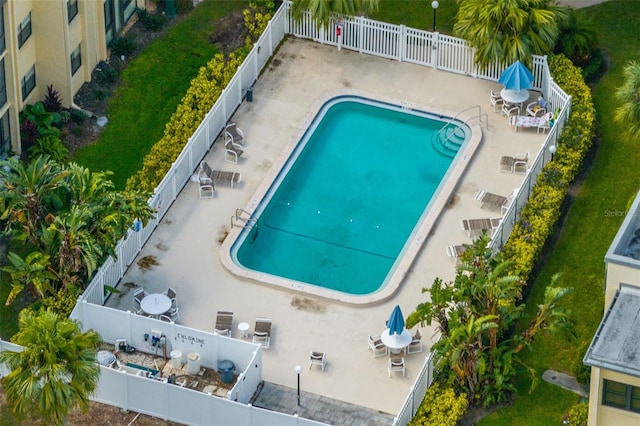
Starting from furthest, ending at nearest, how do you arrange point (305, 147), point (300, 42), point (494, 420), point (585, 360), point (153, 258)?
point (300, 42), point (305, 147), point (153, 258), point (494, 420), point (585, 360)

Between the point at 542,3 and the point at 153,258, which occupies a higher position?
the point at 542,3

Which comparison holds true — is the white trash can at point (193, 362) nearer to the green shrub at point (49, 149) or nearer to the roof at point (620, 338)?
the green shrub at point (49, 149)

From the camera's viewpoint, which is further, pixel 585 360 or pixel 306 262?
pixel 306 262

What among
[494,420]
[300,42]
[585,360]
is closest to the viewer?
[585,360]

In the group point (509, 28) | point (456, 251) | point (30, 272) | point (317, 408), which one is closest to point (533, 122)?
point (509, 28)

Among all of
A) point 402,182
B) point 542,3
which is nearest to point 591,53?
point 542,3

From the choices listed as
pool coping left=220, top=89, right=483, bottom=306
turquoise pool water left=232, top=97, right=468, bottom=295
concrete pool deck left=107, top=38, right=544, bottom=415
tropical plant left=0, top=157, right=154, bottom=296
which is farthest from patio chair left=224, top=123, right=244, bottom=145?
tropical plant left=0, top=157, right=154, bottom=296

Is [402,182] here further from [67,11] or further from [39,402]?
[39,402]

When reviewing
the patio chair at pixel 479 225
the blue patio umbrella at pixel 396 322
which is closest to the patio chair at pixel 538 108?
the patio chair at pixel 479 225
